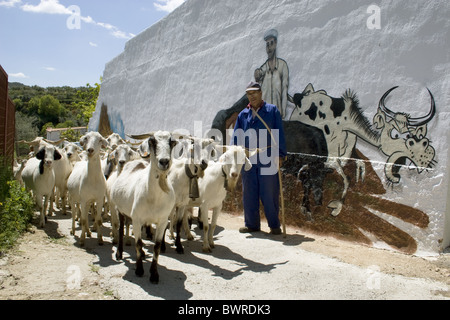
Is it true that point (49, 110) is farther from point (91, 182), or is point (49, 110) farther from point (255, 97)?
point (255, 97)

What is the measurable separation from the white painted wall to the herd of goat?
2514mm

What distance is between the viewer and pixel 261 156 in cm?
706

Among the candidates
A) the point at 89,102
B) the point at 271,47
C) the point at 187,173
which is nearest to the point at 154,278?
the point at 187,173

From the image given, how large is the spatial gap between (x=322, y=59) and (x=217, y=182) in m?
3.32

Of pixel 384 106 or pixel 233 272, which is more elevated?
pixel 384 106

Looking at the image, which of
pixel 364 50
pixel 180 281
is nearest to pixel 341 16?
pixel 364 50

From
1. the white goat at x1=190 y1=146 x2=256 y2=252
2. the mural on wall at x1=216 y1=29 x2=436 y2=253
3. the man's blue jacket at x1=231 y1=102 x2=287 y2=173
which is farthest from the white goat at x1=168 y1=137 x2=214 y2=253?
the mural on wall at x1=216 y1=29 x2=436 y2=253

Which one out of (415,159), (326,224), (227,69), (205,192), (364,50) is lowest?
(326,224)

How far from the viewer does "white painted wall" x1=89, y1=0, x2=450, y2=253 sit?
17.7ft

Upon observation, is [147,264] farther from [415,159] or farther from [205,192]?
[415,159]

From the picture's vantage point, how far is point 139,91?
15.0m

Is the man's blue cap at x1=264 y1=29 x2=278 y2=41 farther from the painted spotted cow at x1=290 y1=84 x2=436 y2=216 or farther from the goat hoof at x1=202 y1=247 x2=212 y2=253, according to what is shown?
the goat hoof at x1=202 y1=247 x2=212 y2=253

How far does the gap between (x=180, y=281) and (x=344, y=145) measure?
3803mm

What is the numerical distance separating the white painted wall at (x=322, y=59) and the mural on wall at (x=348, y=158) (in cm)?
14
